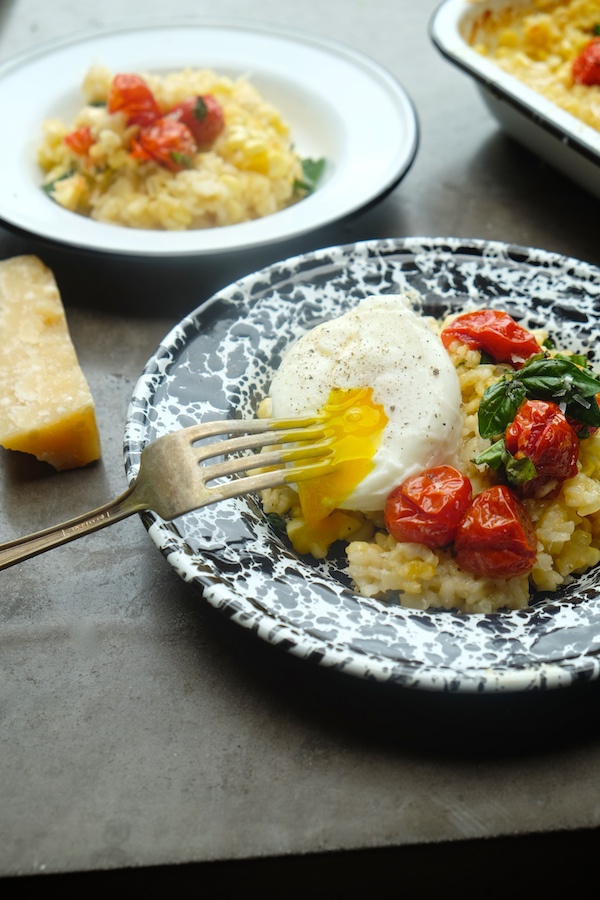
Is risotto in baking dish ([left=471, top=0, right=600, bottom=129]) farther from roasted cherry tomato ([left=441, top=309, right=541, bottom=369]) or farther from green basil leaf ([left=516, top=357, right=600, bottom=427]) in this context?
green basil leaf ([left=516, top=357, right=600, bottom=427])

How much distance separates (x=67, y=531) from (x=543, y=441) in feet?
3.10

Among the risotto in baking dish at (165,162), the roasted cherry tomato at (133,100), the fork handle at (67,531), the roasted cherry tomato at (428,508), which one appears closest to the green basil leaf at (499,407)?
the roasted cherry tomato at (428,508)

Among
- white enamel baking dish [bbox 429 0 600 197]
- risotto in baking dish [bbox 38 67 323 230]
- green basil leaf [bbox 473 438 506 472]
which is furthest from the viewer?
risotto in baking dish [bbox 38 67 323 230]

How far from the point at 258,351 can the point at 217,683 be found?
0.83 meters

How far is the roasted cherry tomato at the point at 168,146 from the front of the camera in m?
2.84

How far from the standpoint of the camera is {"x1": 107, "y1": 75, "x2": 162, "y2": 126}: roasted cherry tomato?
2893 mm

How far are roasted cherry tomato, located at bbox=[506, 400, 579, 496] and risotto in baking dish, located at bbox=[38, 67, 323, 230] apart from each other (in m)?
1.39

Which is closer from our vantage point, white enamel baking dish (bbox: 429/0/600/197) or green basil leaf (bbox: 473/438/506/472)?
green basil leaf (bbox: 473/438/506/472)

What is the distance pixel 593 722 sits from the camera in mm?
1683

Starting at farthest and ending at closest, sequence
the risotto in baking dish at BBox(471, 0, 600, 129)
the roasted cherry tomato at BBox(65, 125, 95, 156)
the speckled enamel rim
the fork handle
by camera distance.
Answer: the risotto in baking dish at BBox(471, 0, 600, 129), the roasted cherry tomato at BBox(65, 125, 95, 156), the fork handle, the speckled enamel rim

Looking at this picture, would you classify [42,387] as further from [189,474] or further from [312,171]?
[312,171]

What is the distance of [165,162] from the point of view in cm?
286

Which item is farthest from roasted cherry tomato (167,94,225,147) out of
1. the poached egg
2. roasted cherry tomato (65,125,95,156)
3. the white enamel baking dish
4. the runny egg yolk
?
the runny egg yolk

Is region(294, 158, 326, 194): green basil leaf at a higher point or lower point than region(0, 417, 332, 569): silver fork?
lower
